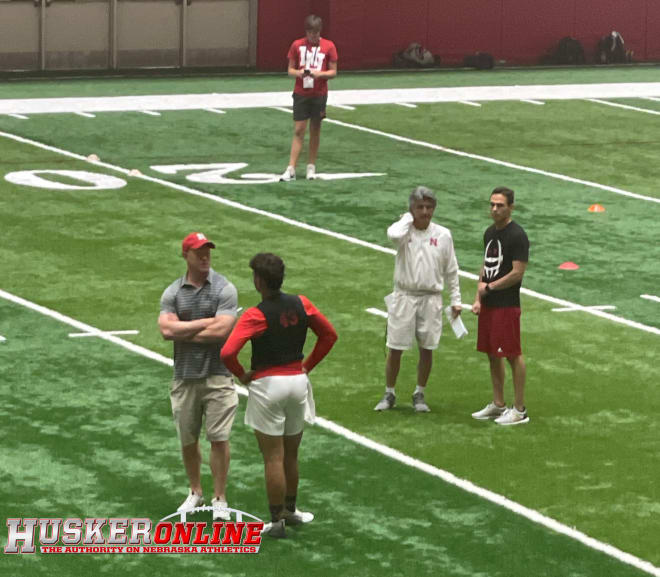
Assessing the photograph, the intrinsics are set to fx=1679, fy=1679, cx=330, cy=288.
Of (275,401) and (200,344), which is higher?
(200,344)

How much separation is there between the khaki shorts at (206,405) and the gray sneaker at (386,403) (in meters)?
2.75

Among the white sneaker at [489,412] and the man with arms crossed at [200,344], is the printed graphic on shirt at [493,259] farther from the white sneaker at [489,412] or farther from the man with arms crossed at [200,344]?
the man with arms crossed at [200,344]

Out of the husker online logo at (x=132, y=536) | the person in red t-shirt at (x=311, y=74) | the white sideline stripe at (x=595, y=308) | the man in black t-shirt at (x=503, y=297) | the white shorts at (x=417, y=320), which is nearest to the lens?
the husker online logo at (x=132, y=536)

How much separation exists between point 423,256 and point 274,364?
2.91m

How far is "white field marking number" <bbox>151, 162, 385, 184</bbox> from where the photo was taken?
21828 mm

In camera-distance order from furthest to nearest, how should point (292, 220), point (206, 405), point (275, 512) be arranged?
1. point (292, 220)
2. point (206, 405)
3. point (275, 512)

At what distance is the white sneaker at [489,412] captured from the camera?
12.3 m

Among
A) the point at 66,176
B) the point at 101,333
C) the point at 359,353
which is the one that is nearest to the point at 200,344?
the point at 359,353

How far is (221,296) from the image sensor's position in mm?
9773

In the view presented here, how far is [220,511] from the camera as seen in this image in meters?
9.97

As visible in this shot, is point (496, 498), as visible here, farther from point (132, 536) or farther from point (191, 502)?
point (132, 536)

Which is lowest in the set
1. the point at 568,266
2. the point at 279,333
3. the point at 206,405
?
the point at 568,266

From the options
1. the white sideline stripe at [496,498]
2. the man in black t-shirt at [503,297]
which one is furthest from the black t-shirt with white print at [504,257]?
the white sideline stripe at [496,498]

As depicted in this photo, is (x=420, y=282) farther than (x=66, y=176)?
No
